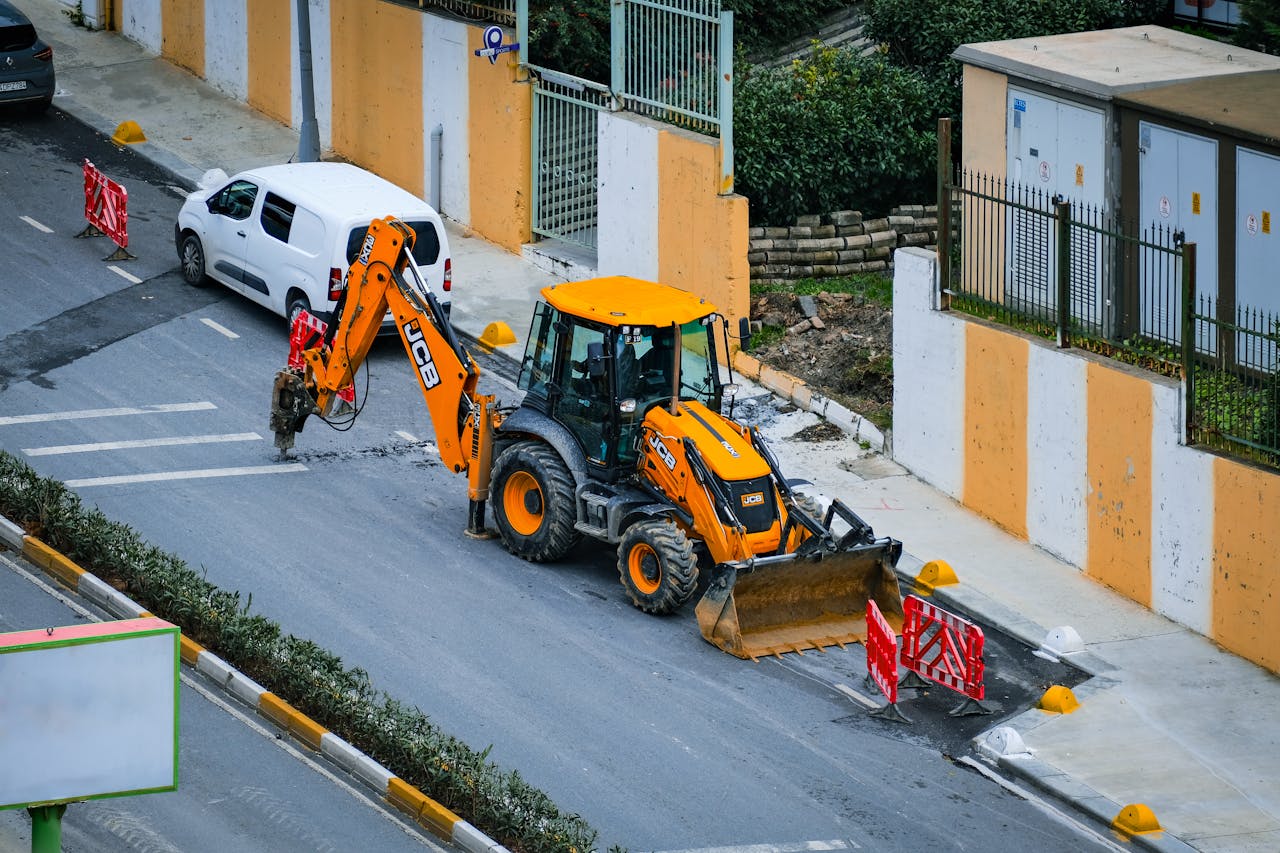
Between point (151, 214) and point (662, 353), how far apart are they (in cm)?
1085

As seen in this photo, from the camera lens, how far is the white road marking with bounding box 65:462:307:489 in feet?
56.7

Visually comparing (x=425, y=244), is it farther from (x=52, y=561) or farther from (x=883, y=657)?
(x=883, y=657)

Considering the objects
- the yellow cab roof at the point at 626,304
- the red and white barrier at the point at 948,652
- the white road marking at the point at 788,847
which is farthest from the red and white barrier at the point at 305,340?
the white road marking at the point at 788,847

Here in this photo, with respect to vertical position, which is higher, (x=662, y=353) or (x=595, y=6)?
(x=595, y=6)

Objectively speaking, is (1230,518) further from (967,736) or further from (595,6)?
(595,6)

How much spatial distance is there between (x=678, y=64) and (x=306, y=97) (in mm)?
5570

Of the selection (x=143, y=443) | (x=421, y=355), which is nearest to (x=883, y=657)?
(x=421, y=355)

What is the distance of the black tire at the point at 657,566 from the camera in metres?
15.0

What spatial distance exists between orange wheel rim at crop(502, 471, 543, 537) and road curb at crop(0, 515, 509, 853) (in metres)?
3.18

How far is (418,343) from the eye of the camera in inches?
661

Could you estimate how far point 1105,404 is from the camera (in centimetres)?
1619

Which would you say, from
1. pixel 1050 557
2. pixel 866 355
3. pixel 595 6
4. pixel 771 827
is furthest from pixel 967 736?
pixel 595 6

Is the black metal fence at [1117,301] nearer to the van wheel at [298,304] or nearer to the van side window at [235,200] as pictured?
the van wheel at [298,304]

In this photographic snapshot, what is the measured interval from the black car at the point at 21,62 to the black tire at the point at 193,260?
568cm
